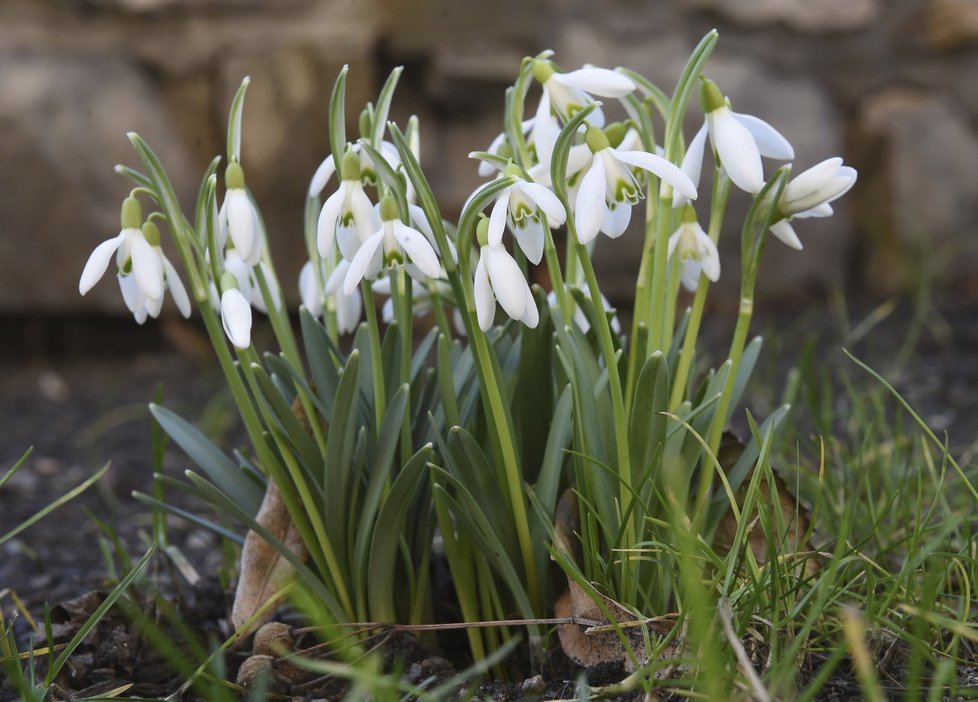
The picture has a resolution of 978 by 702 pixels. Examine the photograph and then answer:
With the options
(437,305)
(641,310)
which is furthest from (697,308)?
(437,305)

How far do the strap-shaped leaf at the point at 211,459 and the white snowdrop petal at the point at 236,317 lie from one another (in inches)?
9.6

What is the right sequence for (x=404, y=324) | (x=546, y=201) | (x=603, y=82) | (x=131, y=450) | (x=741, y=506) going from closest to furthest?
(x=546, y=201) < (x=603, y=82) < (x=404, y=324) < (x=741, y=506) < (x=131, y=450)

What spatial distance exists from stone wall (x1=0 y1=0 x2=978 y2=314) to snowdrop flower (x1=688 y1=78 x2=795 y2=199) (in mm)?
1750

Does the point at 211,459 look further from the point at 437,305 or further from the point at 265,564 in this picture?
the point at 437,305

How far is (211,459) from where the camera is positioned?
1135mm

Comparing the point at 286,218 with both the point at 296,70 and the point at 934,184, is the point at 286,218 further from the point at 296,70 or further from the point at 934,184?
the point at 934,184

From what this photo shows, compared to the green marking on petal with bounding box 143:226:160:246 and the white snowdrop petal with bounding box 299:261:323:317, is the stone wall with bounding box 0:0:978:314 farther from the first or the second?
the green marking on petal with bounding box 143:226:160:246

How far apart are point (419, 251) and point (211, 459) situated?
1.35 feet

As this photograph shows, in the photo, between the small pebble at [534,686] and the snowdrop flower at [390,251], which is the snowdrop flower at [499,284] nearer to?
the snowdrop flower at [390,251]

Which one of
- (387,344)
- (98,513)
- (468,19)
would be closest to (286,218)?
(468,19)

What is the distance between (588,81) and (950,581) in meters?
0.66

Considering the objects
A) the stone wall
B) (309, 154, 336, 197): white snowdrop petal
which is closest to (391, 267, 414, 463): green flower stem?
(309, 154, 336, 197): white snowdrop petal

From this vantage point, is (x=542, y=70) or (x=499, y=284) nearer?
(x=499, y=284)

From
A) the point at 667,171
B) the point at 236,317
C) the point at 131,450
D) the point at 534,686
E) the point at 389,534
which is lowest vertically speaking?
the point at 131,450
